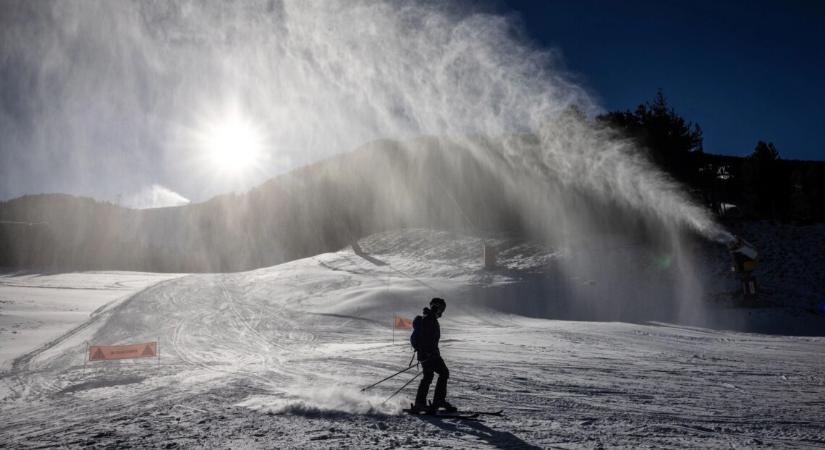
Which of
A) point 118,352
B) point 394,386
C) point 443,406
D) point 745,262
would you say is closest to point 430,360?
point 443,406

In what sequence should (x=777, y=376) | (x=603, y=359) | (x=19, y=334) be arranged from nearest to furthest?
(x=777, y=376) → (x=603, y=359) → (x=19, y=334)

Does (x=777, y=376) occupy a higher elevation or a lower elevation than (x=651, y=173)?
lower

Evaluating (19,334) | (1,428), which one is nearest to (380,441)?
(1,428)

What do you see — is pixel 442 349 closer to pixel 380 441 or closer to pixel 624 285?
pixel 380 441

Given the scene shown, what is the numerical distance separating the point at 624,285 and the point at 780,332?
27.0ft

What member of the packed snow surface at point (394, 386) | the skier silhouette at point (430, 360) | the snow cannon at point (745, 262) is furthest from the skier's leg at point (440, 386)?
the snow cannon at point (745, 262)

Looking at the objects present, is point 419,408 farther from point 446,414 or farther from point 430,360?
point 430,360

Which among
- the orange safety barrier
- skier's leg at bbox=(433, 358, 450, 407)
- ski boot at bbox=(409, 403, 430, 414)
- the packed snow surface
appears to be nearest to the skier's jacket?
skier's leg at bbox=(433, 358, 450, 407)

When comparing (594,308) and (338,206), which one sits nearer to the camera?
(594,308)

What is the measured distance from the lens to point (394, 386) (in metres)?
9.86

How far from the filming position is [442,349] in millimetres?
14953

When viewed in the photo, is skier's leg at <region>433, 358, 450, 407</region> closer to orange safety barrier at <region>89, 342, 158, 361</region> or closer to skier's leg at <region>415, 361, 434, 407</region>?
skier's leg at <region>415, 361, 434, 407</region>

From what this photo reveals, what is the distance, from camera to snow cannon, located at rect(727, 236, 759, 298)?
2392 cm

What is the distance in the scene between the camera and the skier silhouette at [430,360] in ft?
25.2
